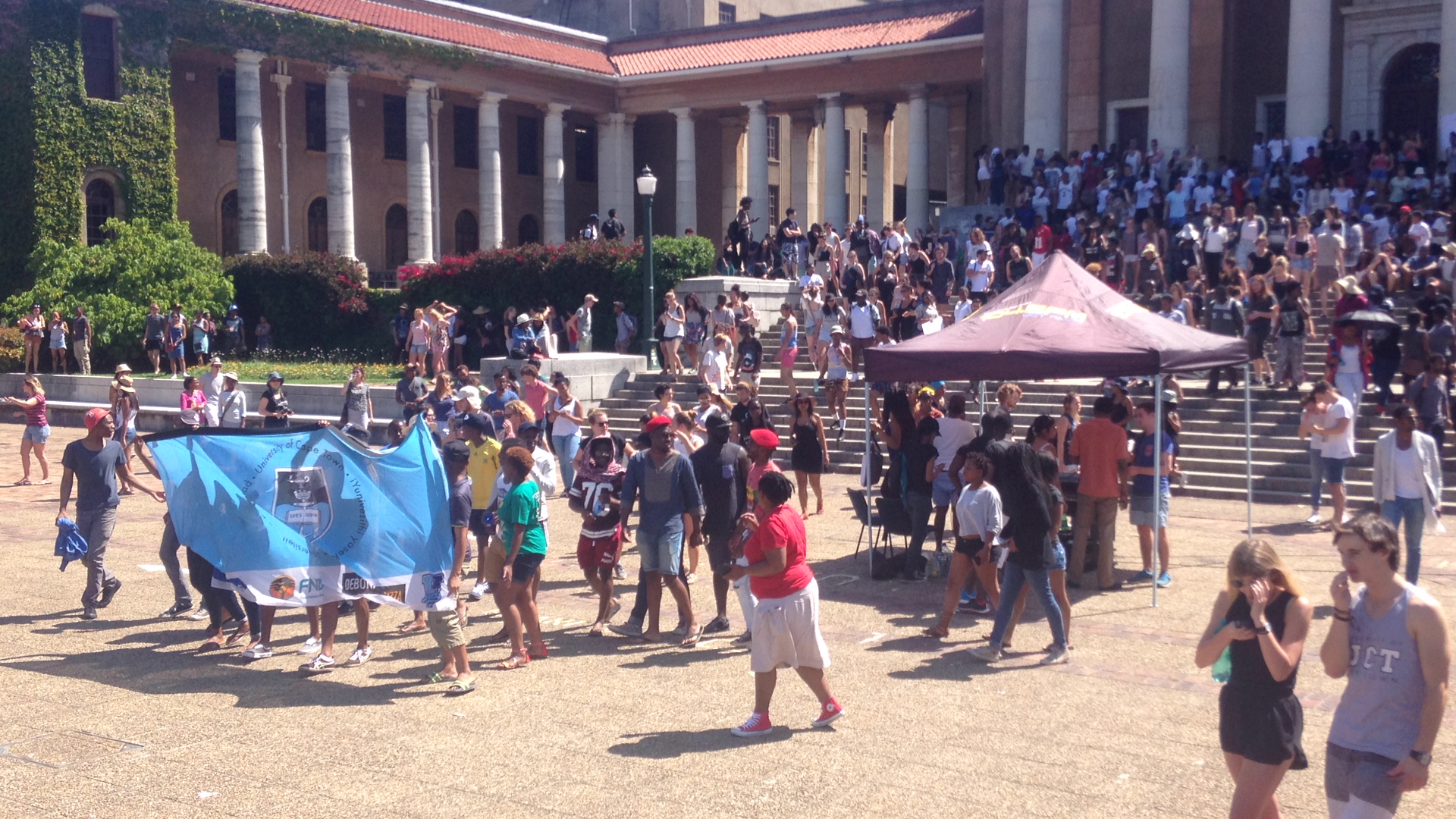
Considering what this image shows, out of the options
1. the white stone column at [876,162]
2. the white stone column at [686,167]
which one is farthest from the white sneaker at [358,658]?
the white stone column at [686,167]

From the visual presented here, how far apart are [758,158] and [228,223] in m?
16.1

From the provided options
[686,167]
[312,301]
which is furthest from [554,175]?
[312,301]

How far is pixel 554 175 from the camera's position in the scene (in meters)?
42.8

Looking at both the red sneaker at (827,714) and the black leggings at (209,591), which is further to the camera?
the black leggings at (209,591)

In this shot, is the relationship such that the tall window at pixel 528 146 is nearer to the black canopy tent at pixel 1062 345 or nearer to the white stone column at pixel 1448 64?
the white stone column at pixel 1448 64

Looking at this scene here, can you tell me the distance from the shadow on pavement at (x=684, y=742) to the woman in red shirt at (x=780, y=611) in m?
0.08

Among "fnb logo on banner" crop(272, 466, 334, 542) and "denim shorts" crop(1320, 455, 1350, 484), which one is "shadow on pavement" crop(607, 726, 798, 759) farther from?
"denim shorts" crop(1320, 455, 1350, 484)

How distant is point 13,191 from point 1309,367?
30.6 meters

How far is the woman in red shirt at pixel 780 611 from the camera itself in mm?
7367

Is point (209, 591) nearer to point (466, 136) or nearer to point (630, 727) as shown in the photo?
point (630, 727)

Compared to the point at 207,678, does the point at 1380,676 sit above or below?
above

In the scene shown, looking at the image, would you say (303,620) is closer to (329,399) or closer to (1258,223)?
(329,399)

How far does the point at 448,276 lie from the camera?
104ft

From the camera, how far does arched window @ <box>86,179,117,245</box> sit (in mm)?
35031
